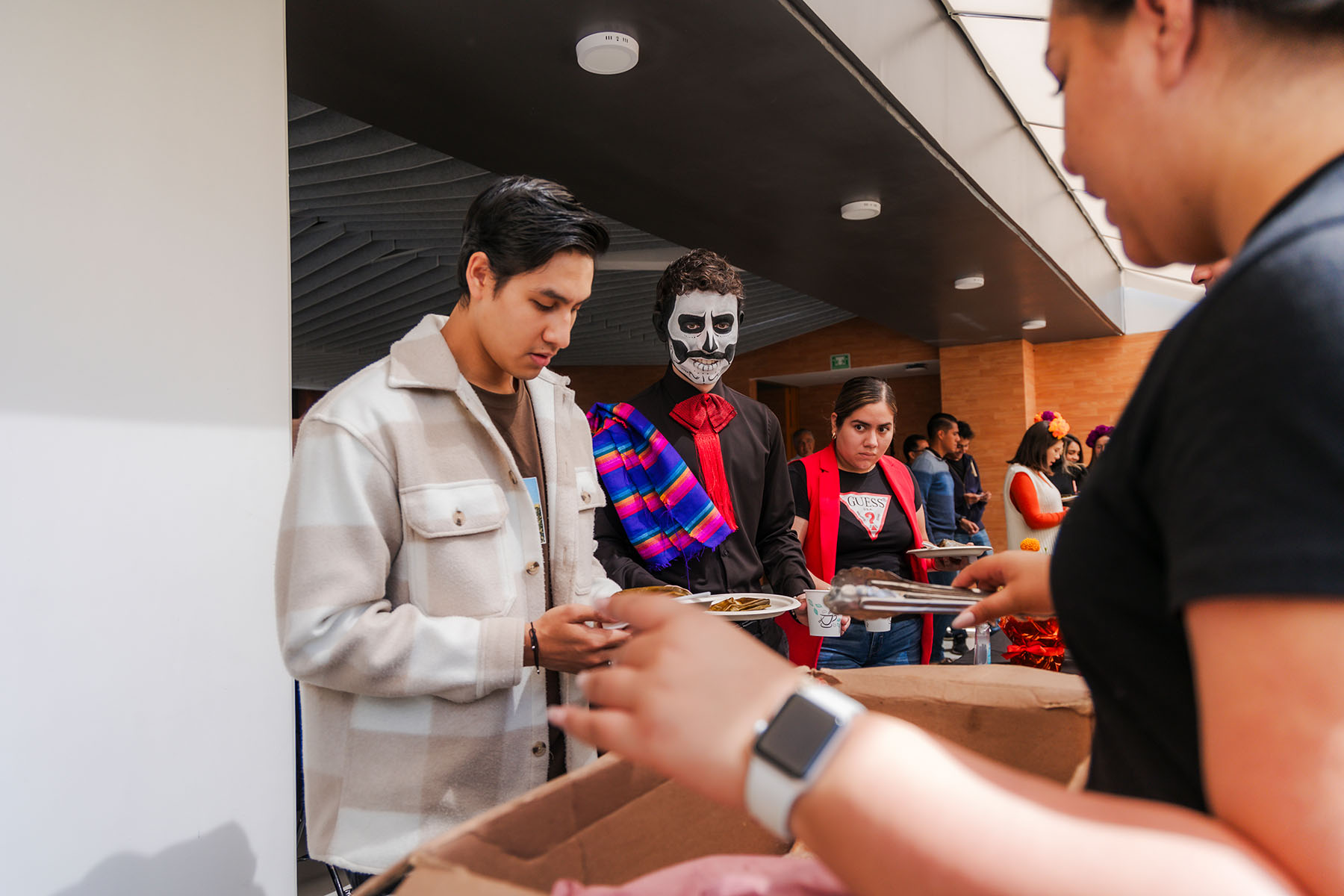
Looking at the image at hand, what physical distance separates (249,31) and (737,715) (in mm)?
2035

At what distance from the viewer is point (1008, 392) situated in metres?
11.1

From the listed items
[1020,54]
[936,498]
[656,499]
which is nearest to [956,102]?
[1020,54]

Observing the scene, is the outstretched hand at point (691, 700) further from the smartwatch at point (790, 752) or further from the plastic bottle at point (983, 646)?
the plastic bottle at point (983, 646)

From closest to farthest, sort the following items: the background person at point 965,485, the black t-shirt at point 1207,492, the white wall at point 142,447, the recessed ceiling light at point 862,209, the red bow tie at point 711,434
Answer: the black t-shirt at point 1207,492
the white wall at point 142,447
the red bow tie at point 711,434
the recessed ceiling light at point 862,209
the background person at point 965,485

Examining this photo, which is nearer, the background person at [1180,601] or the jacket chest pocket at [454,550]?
the background person at [1180,601]

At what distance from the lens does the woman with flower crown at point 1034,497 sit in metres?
4.39

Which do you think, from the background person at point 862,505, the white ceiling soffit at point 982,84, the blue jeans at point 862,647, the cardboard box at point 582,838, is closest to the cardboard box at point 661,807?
the cardboard box at point 582,838

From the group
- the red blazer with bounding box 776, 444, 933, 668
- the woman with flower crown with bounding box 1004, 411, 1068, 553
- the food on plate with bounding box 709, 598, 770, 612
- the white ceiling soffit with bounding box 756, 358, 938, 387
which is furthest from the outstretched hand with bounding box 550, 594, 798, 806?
the white ceiling soffit with bounding box 756, 358, 938, 387

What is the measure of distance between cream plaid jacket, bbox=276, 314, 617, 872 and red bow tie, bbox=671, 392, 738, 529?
963 millimetres

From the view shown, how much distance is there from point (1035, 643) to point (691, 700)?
1.84m

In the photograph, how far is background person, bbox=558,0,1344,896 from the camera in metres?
0.33

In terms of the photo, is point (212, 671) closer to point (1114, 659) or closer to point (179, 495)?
point (179, 495)

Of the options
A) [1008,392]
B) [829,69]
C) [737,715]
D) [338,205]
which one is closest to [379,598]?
[737,715]

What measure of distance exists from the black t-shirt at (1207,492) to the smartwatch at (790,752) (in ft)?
0.53
